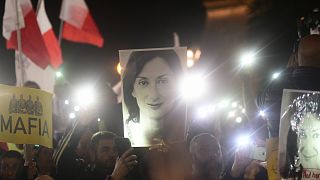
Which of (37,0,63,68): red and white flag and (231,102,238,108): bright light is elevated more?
(37,0,63,68): red and white flag

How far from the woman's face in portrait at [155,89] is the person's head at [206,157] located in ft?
1.61

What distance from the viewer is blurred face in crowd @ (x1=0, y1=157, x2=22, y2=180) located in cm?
635

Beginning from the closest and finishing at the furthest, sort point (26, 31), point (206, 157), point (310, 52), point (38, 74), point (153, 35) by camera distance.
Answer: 1. point (310, 52)
2. point (206, 157)
3. point (26, 31)
4. point (38, 74)
5. point (153, 35)

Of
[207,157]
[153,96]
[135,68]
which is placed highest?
[135,68]

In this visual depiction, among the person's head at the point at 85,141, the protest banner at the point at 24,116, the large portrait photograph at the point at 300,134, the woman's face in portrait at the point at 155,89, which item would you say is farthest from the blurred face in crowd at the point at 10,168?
the large portrait photograph at the point at 300,134

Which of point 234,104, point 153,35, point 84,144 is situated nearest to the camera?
point 84,144

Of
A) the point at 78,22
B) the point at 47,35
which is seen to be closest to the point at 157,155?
the point at 47,35

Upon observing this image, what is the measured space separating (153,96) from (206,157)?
2.46ft

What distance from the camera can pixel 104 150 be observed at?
628cm

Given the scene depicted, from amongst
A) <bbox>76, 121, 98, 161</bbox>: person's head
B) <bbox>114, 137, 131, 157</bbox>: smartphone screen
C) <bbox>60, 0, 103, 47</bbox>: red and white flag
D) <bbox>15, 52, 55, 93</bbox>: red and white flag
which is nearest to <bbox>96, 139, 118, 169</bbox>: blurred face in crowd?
<bbox>76, 121, 98, 161</bbox>: person's head

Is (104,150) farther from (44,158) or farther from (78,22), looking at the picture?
(78,22)

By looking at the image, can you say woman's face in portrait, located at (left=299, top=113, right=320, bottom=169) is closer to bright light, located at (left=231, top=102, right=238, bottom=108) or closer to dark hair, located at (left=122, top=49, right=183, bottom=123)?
dark hair, located at (left=122, top=49, right=183, bottom=123)

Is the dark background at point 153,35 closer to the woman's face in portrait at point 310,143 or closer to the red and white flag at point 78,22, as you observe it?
the red and white flag at point 78,22

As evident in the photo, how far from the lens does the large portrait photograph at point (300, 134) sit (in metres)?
4.96
